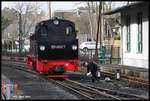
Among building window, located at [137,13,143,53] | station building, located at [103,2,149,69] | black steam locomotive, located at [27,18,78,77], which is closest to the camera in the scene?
black steam locomotive, located at [27,18,78,77]

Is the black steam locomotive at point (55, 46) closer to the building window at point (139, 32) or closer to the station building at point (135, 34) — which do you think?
the station building at point (135, 34)

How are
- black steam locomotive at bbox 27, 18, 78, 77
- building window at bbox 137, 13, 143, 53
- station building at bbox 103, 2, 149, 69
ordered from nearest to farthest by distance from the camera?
black steam locomotive at bbox 27, 18, 78, 77
station building at bbox 103, 2, 149, 69
building window at bbox 137, 13, 143, 53

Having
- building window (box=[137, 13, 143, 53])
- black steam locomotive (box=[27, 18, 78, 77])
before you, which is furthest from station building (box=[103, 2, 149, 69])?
black steam locomotive (box=[27, 18, 78, 77])

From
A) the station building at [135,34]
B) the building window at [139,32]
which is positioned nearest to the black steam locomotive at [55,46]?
the station building at [135,34]

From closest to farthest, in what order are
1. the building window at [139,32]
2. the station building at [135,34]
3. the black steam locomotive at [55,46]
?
the black steam locomotive at [55,46] < the station building at [135,34] < the building window at [139,32]

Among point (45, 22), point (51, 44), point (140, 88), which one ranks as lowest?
point (140, 88)

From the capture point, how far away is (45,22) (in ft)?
64.1

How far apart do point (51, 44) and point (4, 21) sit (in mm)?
59494

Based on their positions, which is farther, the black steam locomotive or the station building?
the station building

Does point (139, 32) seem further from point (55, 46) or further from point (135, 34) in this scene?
point (55, 46)

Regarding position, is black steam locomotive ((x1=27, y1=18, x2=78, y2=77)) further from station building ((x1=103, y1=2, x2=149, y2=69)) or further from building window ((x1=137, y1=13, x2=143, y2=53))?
building window ((x1=137, y1=13, x2=143, y2=53))

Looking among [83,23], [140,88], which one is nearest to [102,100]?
[140,88]

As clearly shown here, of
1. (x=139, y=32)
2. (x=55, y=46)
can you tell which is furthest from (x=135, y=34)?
(x=55, y=46)

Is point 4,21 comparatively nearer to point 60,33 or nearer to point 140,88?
point 60,33
